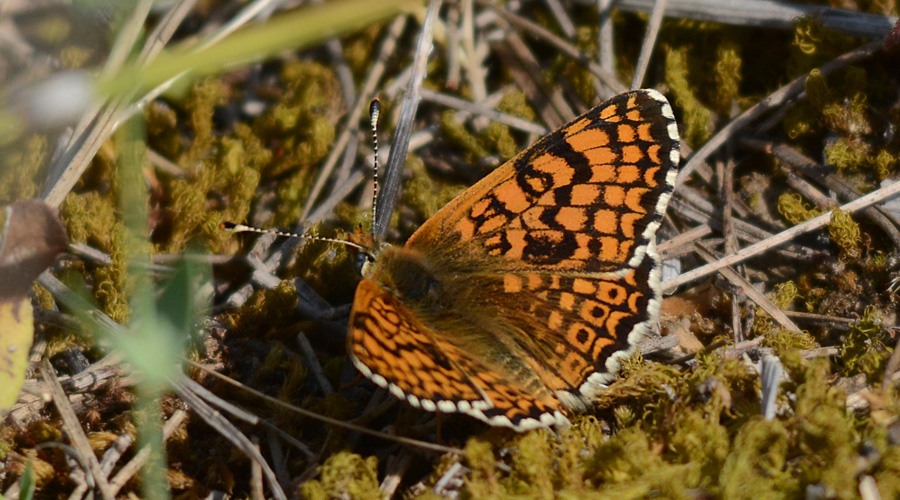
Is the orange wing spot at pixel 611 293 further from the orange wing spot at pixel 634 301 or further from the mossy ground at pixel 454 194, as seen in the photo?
the mossy ground at pixel 454 194

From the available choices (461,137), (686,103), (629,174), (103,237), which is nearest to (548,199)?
(629,174)

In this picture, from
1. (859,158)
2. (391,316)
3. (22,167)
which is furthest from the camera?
(22,167)

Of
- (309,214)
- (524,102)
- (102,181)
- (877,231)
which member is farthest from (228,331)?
(877,231)

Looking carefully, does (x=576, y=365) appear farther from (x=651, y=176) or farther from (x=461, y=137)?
(x=461, y=137)

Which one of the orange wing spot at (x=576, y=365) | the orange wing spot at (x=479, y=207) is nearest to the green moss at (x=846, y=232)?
the orange wing spot at (x=576, y=365)

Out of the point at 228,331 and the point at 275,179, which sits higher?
the point at 275,179

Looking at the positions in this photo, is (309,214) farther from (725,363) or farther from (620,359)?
(725,363)
